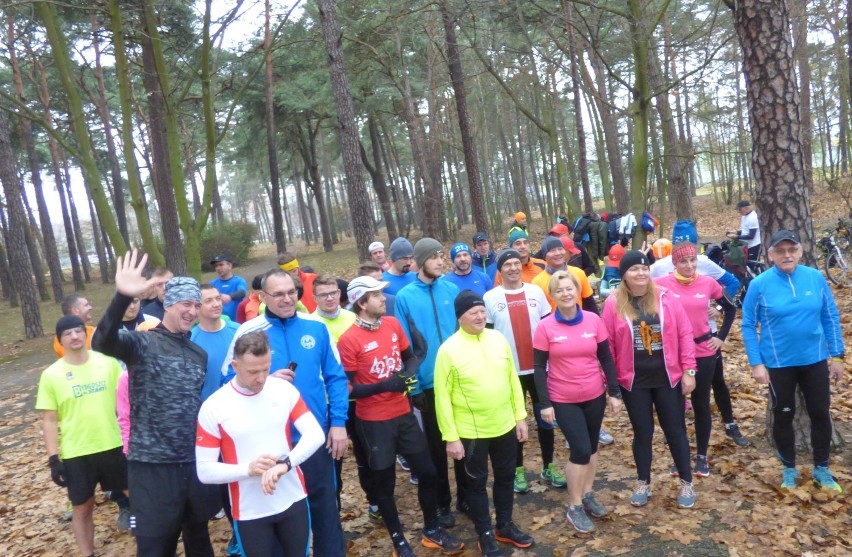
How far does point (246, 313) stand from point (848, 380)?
6994 mm

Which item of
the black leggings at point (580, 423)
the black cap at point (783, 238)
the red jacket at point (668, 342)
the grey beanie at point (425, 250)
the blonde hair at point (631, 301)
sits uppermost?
the grey beanie at point (425, 250)

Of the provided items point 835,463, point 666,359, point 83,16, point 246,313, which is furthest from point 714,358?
point 83,16

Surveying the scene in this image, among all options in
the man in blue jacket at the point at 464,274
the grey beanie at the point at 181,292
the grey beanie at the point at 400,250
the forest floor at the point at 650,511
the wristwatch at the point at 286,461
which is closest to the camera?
the wristwatch at the point at 286,461

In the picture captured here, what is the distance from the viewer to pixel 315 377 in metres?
3.89

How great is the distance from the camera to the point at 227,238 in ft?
97.7

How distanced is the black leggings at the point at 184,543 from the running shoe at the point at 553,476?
2.85 metres

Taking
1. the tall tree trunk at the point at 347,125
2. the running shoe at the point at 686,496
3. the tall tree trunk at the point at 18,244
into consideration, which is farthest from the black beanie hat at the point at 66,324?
the tall tree trunk at the point at 18,244

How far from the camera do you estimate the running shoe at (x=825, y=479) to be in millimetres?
4406

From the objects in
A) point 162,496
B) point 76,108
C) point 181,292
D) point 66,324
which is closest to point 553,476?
point 162,496

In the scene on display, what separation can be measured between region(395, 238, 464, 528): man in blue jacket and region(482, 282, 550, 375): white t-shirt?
1.27ft

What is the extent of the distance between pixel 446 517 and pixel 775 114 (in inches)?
173

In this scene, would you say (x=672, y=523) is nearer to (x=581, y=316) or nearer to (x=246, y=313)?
(x=581, y=316)

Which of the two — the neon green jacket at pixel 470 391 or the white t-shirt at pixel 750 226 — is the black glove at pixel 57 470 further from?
the white t-shirt at pixel 750 226

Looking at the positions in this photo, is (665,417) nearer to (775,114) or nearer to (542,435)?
(542,435)
